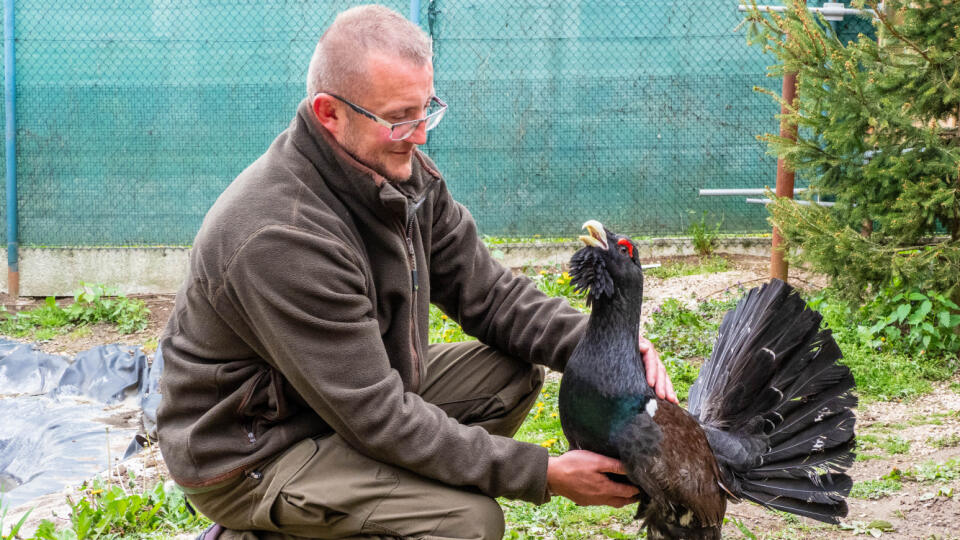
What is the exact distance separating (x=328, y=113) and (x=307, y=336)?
0.72m

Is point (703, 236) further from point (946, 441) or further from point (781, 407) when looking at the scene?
point (781, 407)

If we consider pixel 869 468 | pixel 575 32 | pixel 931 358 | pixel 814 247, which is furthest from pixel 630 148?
pixel 869 468

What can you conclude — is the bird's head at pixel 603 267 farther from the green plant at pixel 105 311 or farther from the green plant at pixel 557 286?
the green plant at pixel 105 311

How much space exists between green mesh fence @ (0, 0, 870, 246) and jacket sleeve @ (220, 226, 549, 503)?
5787mm

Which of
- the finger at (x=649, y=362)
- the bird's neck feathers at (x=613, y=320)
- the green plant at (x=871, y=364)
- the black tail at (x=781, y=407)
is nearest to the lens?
the bird's neck feathers at (x=613, y=320)

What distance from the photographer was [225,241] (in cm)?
252

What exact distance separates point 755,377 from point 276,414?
6.49 ft

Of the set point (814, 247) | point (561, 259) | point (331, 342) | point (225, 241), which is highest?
point (225, 241)

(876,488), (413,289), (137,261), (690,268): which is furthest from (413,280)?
(137,261)

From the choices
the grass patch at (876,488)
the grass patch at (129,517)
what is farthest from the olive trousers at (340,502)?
the grass patch at (876,488)

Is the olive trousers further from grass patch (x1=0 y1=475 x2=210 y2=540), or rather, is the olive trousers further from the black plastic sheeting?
the black plastic sheeting

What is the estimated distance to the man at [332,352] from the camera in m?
2.53

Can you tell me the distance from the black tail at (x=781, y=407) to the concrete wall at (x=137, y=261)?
4.67 meters

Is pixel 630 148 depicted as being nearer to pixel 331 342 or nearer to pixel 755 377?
pixel 755 377
